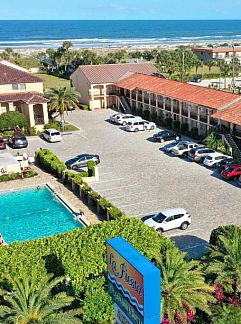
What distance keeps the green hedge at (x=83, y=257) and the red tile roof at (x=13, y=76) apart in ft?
129

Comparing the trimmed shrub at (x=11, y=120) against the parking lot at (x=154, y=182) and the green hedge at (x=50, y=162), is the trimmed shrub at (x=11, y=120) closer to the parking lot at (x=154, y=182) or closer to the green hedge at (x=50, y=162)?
the parking lot at (x=154, y=182)

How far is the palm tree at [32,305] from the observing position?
18.2 meters

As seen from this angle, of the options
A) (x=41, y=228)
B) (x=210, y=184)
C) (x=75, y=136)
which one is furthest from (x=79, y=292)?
(x=75, y=136)

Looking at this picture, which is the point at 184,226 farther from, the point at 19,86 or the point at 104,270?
the point at 19,86

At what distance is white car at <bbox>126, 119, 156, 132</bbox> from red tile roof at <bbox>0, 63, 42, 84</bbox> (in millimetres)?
14006

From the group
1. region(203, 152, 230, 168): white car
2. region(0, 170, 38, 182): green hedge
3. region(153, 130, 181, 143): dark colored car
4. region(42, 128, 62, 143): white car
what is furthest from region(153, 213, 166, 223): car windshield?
region(42, 128, 62, 143): white car

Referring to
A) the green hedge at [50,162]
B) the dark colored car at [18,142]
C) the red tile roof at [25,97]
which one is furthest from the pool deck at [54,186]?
the red tile roof at [25,97]

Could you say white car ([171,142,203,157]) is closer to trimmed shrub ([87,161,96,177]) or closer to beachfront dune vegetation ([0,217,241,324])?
trimmed shrub ([87,161,96,177])

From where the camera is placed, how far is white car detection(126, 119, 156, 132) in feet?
183

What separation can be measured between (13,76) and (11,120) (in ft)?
28.2

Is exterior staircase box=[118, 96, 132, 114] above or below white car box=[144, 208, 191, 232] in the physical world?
above

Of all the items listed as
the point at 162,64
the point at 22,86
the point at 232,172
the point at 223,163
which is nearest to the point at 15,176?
the point at 223,163

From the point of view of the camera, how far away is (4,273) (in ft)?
70.8

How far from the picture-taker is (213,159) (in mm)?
42375
